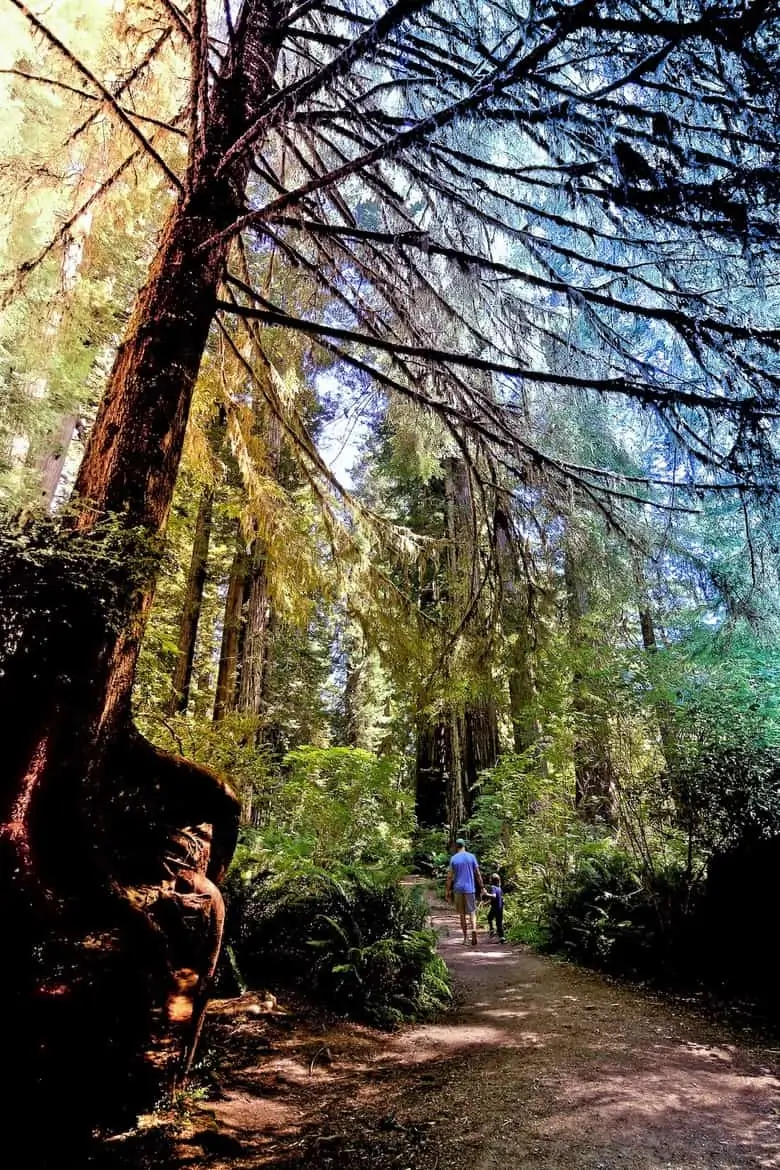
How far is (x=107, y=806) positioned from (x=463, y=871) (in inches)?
276

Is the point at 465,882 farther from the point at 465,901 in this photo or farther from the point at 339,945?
the point at 339,945

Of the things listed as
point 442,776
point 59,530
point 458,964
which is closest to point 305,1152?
point 59,530

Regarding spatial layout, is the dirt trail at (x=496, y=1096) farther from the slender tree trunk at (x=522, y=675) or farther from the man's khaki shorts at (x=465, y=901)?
the man's khaki shorts at (x=465, y=901)

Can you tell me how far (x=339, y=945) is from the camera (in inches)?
201

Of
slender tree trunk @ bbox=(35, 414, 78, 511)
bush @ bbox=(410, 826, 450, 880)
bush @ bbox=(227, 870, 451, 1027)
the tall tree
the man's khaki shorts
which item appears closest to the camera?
the tall tree

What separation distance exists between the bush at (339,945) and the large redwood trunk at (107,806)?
2.17 metres

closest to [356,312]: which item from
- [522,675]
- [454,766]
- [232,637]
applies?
[522,675]

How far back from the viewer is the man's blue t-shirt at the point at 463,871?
8461mm

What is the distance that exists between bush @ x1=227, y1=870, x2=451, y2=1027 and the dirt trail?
1.18 feet

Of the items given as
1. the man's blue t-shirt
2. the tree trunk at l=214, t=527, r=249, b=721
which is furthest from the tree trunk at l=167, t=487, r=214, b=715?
the man's blue t-shirt

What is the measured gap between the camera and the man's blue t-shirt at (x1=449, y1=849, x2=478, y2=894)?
8461 millimetres

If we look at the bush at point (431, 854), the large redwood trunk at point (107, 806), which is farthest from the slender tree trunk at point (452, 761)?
the large redwood trunk at point (107, 806)

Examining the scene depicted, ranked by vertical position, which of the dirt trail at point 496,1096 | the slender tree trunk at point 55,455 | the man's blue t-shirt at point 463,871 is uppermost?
the slender tree trunk at point 55,455

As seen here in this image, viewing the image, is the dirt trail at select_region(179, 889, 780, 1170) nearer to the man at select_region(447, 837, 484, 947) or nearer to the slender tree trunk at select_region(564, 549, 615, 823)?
the slender tree trunk at select_region(564, 549, 615, 823)
